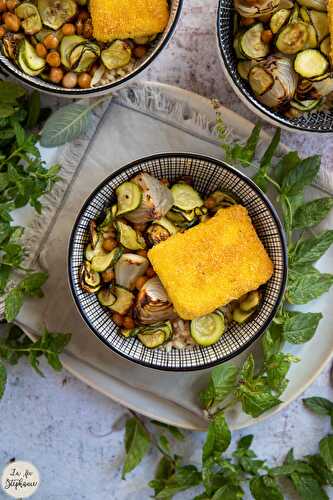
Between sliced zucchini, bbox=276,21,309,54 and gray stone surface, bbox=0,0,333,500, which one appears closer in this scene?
sliced zucchini, bbox=276,21,309,54

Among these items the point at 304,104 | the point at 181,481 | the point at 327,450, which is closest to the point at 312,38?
the point at 304,104

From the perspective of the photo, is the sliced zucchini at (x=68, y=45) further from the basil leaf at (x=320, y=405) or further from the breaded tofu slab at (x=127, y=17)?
the basil leaf at (x=320, y=405)

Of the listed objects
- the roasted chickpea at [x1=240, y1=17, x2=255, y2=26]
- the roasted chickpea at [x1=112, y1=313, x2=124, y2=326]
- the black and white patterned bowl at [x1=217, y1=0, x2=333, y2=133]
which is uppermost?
the roasted chickpea at [x1=240, y1=17, x2=255, y2=26]

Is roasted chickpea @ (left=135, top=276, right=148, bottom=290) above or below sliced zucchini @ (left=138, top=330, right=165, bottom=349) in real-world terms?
above

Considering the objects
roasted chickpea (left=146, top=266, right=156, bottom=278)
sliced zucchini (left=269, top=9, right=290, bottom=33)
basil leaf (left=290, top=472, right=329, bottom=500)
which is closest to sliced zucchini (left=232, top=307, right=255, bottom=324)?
roasted chickpea (left=146, top=266, right=156, bottom=278)

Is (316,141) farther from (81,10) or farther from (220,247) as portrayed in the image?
(81,10)

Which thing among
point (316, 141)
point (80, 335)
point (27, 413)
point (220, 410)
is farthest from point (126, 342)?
point (316, 141)

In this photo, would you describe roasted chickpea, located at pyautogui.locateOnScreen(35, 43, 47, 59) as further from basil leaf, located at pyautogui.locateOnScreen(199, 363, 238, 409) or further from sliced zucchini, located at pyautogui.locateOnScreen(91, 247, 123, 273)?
basil leaf, located at pyautogui.locateOnScreen(199, 363, 238, 409)
